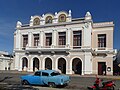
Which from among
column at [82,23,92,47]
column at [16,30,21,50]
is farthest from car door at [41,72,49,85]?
column at [16,30,21,50]

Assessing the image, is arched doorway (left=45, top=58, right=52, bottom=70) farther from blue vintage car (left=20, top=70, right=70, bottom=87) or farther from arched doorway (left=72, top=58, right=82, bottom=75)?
blue vintage car (left=20, top=70, right=70, bottom=87)

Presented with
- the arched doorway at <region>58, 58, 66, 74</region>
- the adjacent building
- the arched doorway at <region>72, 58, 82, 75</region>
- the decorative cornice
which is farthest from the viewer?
the adjacent building

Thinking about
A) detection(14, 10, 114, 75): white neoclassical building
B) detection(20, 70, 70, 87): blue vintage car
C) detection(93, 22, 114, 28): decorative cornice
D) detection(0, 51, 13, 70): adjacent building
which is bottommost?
detection(0, 51, 13, 70): adjacent building

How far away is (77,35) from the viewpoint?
38062 mm

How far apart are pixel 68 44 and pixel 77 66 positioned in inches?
185

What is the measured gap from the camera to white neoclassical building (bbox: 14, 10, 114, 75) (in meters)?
36.6

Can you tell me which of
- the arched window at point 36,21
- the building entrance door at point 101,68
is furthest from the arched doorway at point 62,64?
the arched window at point 36,21

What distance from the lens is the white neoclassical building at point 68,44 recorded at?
120ft

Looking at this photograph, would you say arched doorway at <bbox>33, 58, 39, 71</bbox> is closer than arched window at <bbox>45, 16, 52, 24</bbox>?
No

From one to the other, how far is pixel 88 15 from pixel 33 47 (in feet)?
42.1

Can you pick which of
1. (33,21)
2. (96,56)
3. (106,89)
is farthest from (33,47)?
(106,89)

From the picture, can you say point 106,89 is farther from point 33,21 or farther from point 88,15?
point 33,21

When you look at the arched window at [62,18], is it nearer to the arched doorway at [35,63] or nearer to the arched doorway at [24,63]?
the arched doorway at [35,63]

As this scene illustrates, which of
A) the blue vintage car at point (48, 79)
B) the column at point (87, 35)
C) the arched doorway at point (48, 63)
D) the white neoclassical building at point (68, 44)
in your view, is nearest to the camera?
the blue vintage car at point (48, 79)
